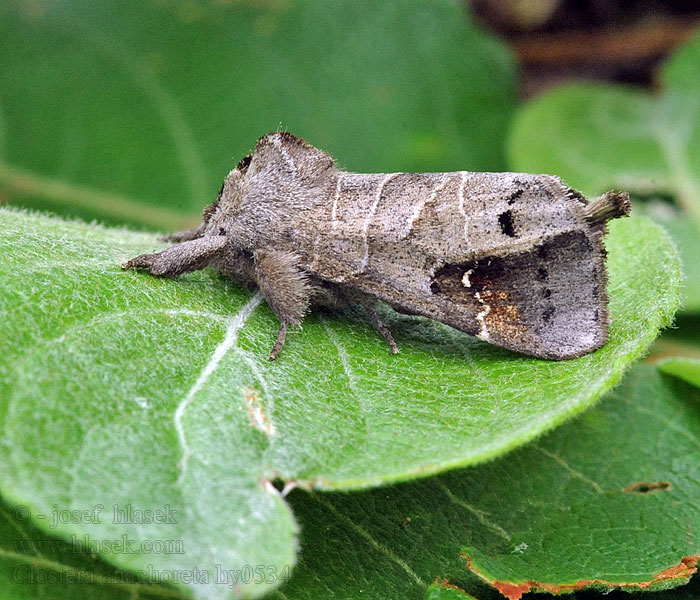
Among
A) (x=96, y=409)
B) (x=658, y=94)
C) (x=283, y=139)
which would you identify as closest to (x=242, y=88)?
(x=283, y=139)

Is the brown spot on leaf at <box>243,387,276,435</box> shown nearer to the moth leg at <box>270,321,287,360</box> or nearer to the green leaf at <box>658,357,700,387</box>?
→ the moth leg at <box>270,321,287,360</box>

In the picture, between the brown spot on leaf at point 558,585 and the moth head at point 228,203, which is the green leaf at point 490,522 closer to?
the brown spot on leaf at point 558,585

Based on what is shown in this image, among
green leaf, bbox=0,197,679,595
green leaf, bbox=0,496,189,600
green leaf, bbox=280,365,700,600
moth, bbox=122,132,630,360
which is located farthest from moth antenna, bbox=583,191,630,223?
green leaf, bbox=0,496,189,600

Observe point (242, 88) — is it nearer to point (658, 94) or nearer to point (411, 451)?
point (658, 94)

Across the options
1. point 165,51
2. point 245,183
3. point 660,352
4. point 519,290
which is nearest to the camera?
point 519,290

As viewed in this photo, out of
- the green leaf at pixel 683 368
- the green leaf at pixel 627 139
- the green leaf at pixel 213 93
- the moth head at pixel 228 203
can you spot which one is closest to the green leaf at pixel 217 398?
the moth head at pixel 228 203

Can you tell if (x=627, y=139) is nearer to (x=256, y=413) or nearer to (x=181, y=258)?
(x=181, y=258)
